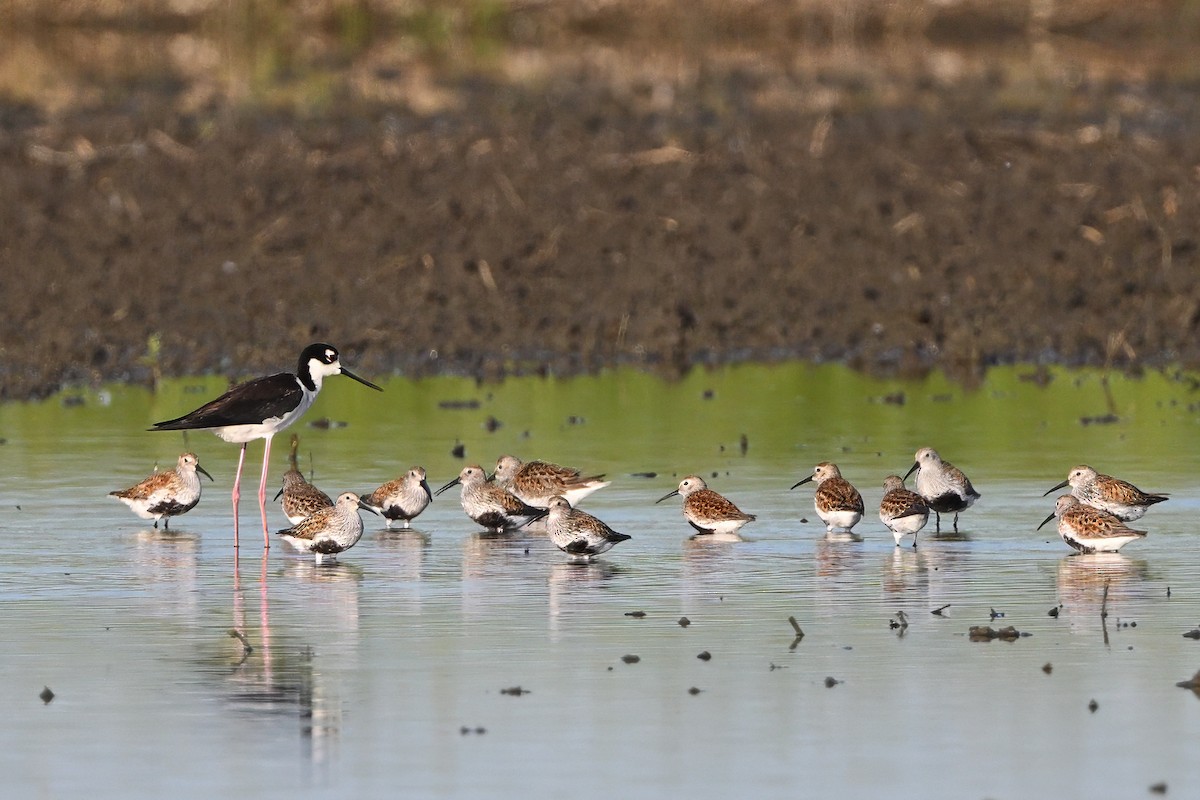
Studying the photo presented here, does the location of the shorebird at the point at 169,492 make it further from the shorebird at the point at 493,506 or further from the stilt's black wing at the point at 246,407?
the shorebird at the point at 493,506

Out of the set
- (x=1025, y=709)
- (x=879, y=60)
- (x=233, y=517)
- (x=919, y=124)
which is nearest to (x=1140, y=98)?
(x=919, y=124)

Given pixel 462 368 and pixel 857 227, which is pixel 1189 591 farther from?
pixel 857 227

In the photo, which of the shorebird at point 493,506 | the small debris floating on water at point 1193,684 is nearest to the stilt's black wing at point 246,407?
the shorebird at point 493,506

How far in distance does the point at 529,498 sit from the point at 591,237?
31.1 feet

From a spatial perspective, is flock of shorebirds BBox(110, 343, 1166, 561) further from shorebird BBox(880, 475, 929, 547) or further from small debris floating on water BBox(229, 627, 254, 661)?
A: small debris floating on water BBox(229, 627, 254, 661)

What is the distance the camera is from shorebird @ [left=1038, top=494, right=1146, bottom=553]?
1266 centimetres

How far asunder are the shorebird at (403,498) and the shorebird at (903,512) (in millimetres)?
2840

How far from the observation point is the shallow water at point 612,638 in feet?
27.6

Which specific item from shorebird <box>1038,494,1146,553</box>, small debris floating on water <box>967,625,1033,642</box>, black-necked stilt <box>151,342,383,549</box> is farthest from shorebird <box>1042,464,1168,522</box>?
black-necked stilt <box>151,342,383,549</box>

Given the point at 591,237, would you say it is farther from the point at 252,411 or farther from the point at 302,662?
the point at 302,662

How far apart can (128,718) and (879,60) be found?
35831mm

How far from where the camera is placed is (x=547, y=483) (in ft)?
48.4

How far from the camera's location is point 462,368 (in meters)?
20.8

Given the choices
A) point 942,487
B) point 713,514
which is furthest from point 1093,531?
point 713,514
